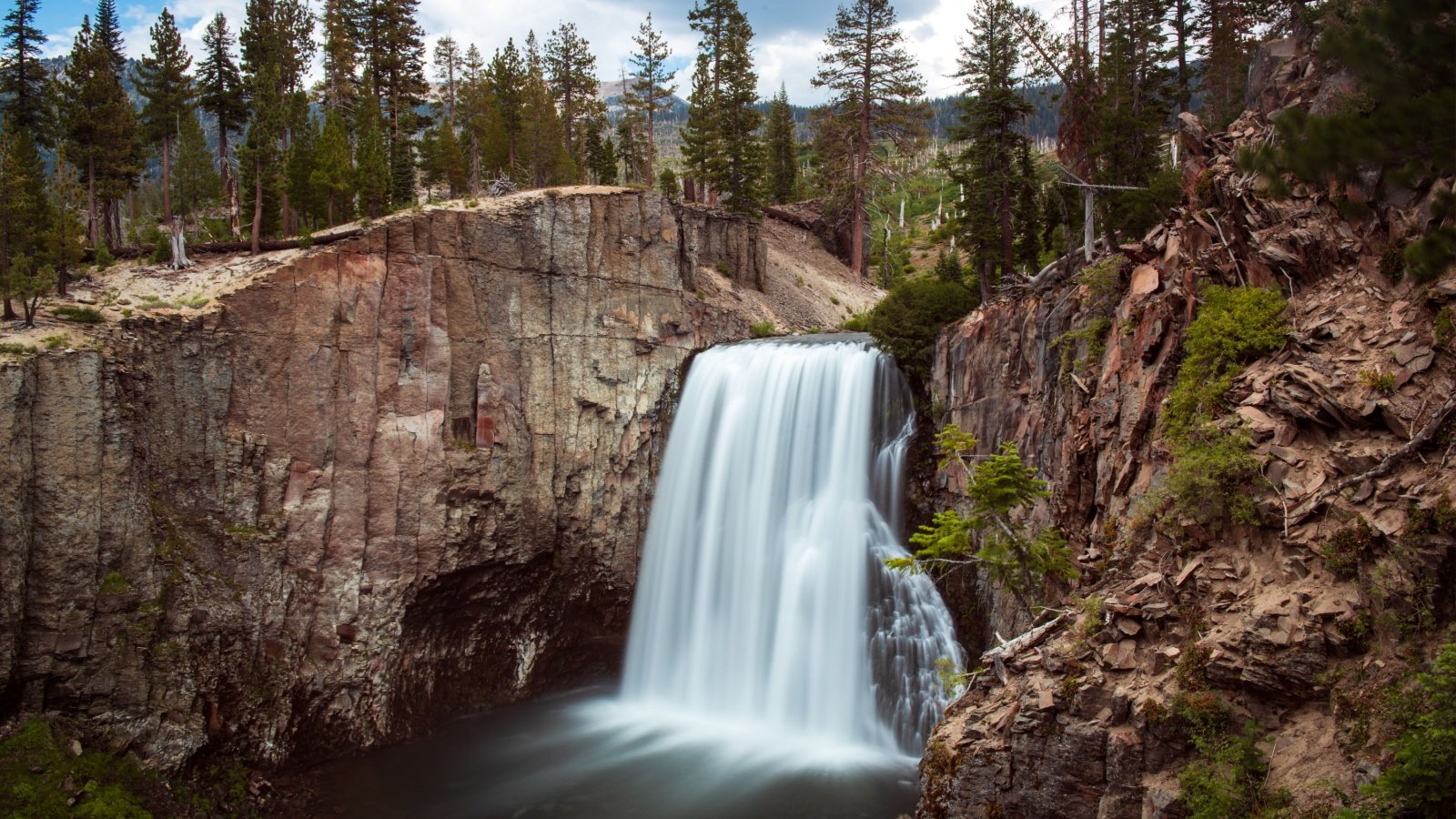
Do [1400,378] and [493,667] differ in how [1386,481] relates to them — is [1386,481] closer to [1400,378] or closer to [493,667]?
[1400,378]

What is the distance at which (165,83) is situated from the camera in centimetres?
3416

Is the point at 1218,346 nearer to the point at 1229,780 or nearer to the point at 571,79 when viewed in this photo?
the point at 1229,780

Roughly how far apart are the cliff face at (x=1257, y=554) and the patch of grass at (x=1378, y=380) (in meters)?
0.02

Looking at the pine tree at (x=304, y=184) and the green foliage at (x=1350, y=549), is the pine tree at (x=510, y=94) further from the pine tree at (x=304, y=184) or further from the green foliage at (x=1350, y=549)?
the green foliage at (x=1350, y=549)

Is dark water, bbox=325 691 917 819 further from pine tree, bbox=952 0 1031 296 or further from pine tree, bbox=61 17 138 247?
pine tree, bbox=61 17 138 247

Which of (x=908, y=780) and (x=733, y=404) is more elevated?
(x=733, y=404)

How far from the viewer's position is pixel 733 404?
87.5ft

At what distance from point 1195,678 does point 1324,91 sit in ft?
31.3

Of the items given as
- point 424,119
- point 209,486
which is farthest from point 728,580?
point 424,119

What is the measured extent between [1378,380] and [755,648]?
1705 centimetres

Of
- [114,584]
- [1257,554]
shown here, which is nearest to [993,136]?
[1257,554]

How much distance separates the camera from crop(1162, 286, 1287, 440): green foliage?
38.7ft

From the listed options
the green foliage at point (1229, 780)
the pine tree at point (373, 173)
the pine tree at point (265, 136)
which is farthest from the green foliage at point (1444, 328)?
the pine tree at point (373, 173)

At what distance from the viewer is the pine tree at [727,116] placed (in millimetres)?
39219
